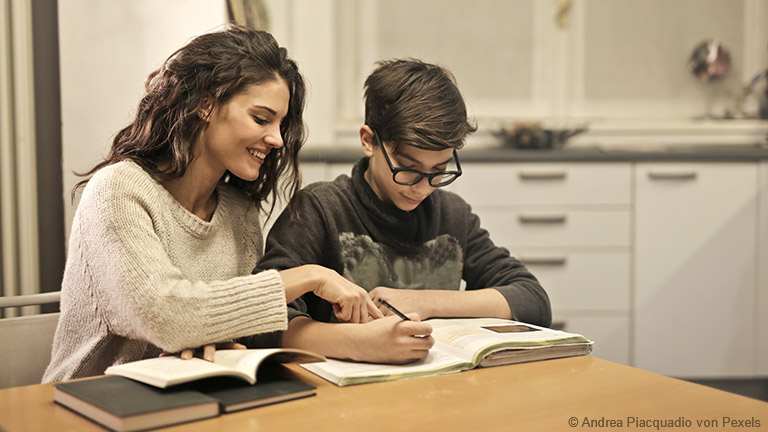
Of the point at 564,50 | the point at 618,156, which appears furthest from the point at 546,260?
the point at 564,50

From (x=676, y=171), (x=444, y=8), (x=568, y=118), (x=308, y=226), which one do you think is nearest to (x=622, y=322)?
(x=676, y=171)

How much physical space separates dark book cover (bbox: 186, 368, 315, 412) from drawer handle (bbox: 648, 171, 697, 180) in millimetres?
2329

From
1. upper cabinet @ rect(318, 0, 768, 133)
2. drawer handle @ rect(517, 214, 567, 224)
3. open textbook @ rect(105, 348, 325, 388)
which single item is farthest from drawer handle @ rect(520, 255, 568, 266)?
Answer: open textbook @ rect(105, 348, 325, 388)

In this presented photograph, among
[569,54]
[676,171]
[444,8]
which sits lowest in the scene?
[676,171]

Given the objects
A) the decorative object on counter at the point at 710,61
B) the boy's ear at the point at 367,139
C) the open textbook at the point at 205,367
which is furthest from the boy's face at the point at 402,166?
the decorative object on counter at the point at 710,61

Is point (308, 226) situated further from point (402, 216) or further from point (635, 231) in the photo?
point (635, 231)

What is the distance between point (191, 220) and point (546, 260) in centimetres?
186

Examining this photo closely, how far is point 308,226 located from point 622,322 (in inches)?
75.1

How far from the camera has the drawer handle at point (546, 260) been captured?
2.82 meters

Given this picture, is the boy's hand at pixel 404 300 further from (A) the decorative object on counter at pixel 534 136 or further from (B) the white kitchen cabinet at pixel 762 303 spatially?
(B) the white kitchen cabinet at pixel 762 303

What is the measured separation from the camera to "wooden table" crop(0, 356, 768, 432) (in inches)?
29.4

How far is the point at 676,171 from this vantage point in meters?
2.83

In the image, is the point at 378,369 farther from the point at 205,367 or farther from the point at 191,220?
the point at 191,220

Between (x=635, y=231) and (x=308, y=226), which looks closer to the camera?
(x=308, y=226)
